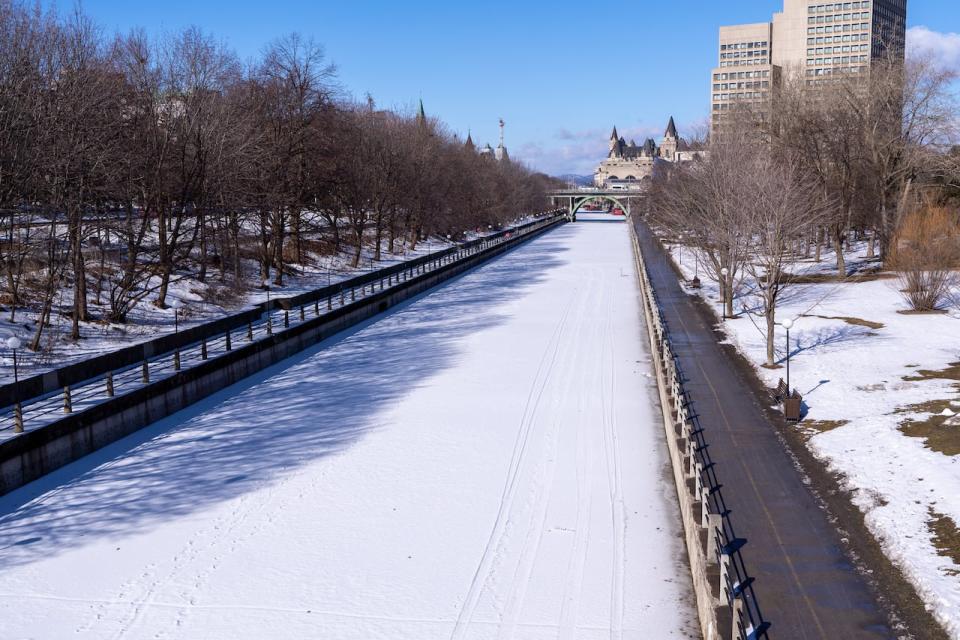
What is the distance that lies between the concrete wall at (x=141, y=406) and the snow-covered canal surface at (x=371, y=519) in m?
0.39

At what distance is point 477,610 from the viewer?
483 inches

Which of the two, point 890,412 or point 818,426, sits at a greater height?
point 890,412

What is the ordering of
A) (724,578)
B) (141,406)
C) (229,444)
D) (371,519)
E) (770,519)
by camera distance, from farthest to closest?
(141,406) < (229,444) < (371,519) < (770,519) < (724,578)

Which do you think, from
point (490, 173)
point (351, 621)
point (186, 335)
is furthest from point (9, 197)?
point (490, 173)

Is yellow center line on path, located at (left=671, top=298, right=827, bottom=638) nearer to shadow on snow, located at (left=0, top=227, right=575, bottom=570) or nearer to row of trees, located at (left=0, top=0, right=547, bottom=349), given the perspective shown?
shadow on snow, located at (left=0, top=227, right=575, bottom=570)

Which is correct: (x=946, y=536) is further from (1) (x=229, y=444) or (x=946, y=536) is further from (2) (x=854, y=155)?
(2) (x=854, y=155)

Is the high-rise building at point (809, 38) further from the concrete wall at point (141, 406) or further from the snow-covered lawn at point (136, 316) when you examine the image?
the concrete wall at point (141, 406)

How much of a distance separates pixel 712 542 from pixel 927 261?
96.4 ft

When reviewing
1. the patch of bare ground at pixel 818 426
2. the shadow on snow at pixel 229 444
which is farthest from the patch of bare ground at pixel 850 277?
the patch of bare ground at pixel 818 426

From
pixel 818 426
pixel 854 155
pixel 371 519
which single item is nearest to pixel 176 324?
pixel 371 519

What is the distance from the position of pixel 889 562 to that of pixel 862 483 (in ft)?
10.7

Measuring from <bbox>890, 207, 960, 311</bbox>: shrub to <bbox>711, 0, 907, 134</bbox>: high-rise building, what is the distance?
113 meters

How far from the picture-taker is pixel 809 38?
16225 centimetres

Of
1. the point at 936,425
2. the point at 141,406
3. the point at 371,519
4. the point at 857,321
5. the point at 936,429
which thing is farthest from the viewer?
the point at 857,321
